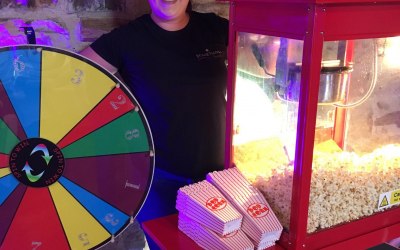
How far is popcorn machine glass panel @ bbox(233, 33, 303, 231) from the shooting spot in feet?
3.23

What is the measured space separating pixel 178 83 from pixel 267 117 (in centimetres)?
49

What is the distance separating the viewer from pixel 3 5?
53.1 inches

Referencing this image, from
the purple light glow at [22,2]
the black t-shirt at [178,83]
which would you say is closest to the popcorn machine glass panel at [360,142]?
the black t-shirt at [178,83]

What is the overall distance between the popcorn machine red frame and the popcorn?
0.03 metres

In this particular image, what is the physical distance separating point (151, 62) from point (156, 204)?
53 cm

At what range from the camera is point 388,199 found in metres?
1.12

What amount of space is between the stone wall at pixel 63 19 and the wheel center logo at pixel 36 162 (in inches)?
15.4

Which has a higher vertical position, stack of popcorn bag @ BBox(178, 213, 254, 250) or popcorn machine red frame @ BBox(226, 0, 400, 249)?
popcorn machine red frame @ BBox(226, 0, 400, 249)

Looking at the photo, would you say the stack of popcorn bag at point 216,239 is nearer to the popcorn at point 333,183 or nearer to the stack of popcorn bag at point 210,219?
the stack of popcorn bag at point 210,219

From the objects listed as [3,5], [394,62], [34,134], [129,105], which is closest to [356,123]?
[394,62]

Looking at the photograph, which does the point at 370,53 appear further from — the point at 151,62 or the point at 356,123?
the point at 151,62

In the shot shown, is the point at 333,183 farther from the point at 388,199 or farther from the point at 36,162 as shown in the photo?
the point at 36,162

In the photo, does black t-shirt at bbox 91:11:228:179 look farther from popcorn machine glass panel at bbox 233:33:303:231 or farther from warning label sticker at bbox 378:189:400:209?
warning label sticker at bbox 378:189:400:209

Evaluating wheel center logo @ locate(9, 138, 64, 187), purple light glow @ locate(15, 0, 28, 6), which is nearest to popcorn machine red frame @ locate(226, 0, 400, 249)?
wheel center logo @ locate(9, 138, 64, 187)
